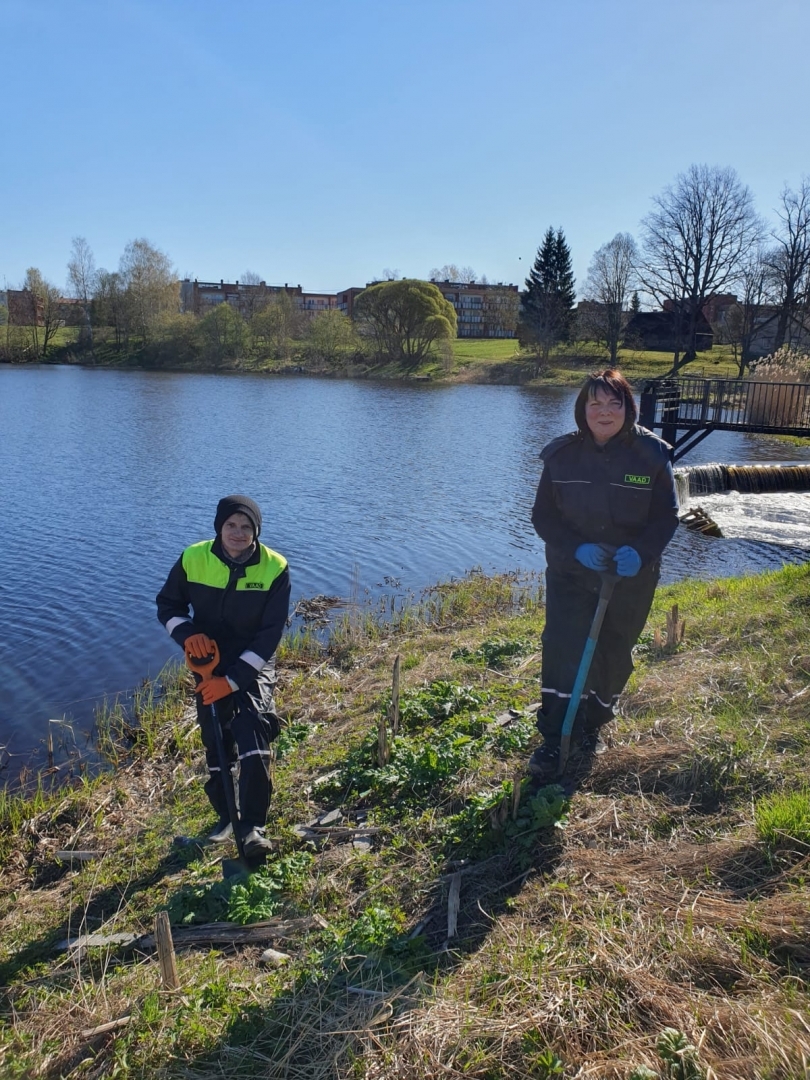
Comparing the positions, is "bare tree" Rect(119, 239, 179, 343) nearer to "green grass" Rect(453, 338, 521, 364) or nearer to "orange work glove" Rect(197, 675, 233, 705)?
"green grass" Rect(453, 338, 521, 364)

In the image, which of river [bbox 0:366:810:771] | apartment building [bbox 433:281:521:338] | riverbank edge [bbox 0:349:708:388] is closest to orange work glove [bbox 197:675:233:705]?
river [bbox 0:366:810:771]

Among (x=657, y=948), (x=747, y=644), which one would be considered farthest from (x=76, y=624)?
(x=657, y=948)

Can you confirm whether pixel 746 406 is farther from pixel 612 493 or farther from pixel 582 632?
pixel 582 632

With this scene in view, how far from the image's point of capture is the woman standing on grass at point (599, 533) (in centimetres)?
418

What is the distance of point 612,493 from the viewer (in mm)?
4234

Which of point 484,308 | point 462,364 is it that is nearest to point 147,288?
point 462,364

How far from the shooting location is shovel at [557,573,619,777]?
166 inches

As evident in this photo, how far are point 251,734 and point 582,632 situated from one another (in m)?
1.95

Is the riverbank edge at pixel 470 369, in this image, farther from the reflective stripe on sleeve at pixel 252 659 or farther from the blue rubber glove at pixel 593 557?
the reflective stripe on sleeve at pixel 252 659

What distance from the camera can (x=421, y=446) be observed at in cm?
2788

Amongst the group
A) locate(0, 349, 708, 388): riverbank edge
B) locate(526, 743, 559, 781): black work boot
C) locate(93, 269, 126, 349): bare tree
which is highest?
locate(93, 269, 126, 349): bare tree

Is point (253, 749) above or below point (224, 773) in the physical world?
above

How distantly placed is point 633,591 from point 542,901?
1722 millimetres

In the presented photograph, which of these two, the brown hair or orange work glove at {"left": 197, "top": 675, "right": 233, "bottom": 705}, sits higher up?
the brown hair
